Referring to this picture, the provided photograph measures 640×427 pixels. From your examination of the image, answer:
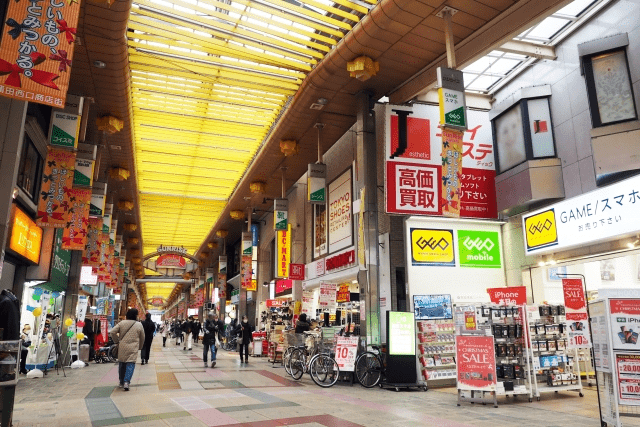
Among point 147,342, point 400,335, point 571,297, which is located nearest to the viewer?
point 571,297

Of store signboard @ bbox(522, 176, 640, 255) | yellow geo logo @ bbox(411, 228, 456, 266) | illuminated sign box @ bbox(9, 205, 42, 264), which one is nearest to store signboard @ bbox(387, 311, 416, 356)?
yellow geo logo @ bbox(411, 228, 456, 266)

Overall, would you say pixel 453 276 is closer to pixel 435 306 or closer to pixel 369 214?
pixel 435 306

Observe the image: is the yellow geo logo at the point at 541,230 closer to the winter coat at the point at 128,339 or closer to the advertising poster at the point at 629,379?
the advertising poster at the point at 629,379

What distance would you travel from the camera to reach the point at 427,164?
1008 cm

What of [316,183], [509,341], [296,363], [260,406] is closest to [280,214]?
[316,183]

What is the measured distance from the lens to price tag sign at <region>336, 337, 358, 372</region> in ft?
31.2

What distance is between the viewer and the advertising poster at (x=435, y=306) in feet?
31.6

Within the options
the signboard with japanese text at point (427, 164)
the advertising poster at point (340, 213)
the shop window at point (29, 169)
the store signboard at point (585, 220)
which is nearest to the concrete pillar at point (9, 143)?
the shop window at point (29, 169)

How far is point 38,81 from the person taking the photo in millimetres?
4594

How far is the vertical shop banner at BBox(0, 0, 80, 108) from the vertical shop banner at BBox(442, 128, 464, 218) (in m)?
5.38

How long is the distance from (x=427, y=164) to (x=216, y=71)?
16.4 feet

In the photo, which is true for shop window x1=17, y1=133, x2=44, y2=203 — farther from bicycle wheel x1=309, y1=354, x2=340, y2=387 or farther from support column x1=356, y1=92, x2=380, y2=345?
support column x1=356, y1=92, x2=380, y2=345

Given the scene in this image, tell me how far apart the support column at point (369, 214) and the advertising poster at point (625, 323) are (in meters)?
5.45

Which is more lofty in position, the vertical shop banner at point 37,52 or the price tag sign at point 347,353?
the vertical shop banner at point 37,52
